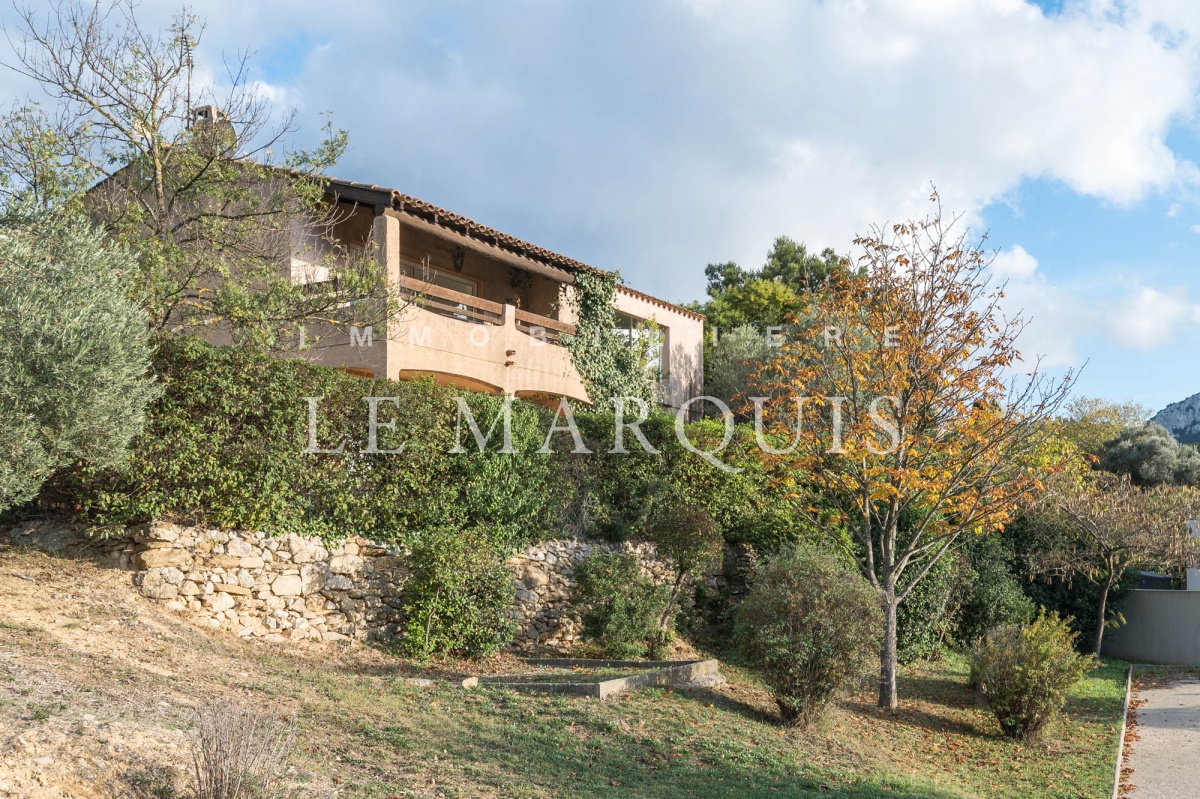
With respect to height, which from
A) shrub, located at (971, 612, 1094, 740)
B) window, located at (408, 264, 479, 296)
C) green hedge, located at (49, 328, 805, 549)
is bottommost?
shrub, located at (971, 612, 1094, 740)

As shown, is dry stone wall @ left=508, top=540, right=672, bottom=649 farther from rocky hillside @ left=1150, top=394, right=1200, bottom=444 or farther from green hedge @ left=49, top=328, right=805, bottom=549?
rocky hillside @ left=1150, top=394, right=1200, bottom=444

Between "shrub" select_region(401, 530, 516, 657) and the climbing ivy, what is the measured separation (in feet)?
30.0

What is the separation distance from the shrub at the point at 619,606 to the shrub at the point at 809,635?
8.62 ft

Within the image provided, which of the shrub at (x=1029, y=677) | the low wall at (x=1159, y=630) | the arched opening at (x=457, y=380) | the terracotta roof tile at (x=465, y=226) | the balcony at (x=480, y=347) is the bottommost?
the low wall at (x=1159, y=630)

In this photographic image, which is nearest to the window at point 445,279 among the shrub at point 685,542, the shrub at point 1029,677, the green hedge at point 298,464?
the green hedge at point 298,464

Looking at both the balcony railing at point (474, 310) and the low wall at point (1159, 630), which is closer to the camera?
the balcony railing at point (474, 310)

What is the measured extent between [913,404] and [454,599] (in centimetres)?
674

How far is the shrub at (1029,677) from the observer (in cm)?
1166

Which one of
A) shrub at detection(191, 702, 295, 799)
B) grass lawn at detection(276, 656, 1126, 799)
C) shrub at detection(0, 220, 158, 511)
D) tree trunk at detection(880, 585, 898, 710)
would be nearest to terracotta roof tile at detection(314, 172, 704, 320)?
shrub at detection(0, 220, 158, 511)

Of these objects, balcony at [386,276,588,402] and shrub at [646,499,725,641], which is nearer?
shrub at [646,499,725,641]

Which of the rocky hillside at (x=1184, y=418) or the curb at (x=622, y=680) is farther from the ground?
the rocky hillside at (x=1184, y=418)

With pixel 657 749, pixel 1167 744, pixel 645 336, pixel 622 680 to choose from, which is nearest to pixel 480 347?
pixel 645 336

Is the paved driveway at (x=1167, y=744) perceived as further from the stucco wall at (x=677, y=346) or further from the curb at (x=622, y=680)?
the stucco wall at (x=677, y=346)

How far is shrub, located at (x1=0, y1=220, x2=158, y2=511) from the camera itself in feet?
27.2
